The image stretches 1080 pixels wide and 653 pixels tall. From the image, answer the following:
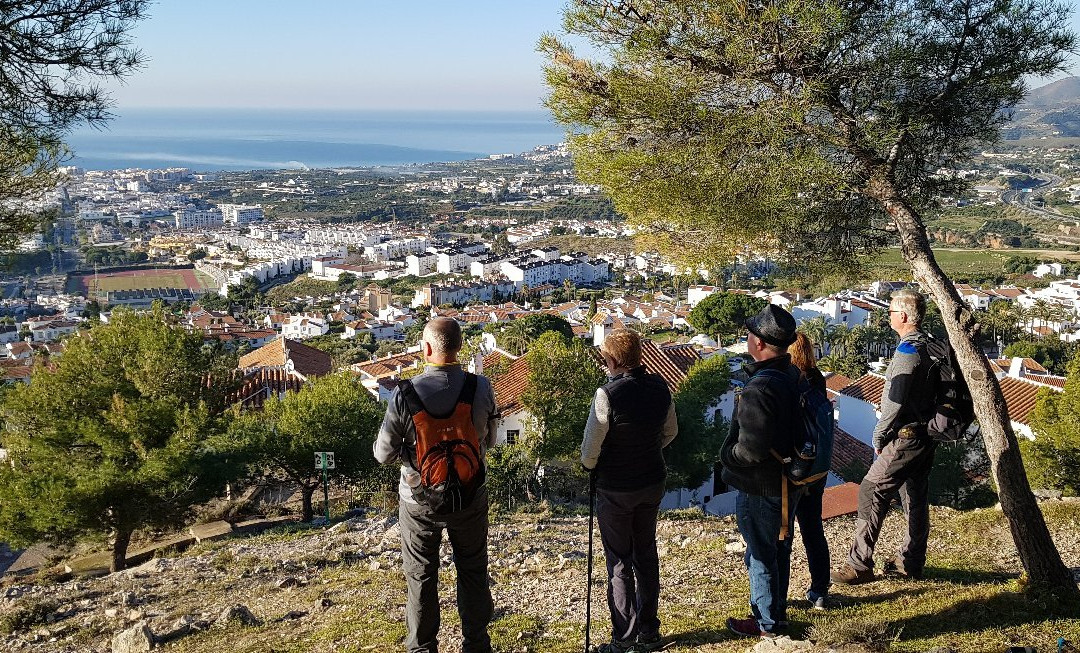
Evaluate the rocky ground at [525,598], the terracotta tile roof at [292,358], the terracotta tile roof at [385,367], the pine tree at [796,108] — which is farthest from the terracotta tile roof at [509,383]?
the pine tree at [796,108]

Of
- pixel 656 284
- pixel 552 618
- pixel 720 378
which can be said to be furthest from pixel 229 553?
pixel 656 284

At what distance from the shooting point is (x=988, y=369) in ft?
13.8

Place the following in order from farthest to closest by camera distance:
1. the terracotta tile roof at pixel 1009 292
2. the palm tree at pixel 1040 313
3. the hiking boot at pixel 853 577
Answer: the terracotta tile roof at pixel 1009 292
the palm tree at pixel 1040 313
the hiking boot at pixel 853 577

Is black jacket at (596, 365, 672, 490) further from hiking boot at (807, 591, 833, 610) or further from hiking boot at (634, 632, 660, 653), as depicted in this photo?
hiking boot at (807, 591, 833, 610)

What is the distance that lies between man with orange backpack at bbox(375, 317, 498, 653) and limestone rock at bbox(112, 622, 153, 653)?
7.09 feet

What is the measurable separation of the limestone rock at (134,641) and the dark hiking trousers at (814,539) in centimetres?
390

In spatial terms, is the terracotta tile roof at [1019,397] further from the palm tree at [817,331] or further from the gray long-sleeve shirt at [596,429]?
the palm tree at [817,331]

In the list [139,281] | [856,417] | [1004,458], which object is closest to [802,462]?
[1004,458]

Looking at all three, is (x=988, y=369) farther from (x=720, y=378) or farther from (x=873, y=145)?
(x=720, y=378)

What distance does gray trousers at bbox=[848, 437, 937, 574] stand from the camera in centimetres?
411

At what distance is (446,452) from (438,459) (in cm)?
4

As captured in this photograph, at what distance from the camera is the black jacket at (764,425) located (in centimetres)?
336

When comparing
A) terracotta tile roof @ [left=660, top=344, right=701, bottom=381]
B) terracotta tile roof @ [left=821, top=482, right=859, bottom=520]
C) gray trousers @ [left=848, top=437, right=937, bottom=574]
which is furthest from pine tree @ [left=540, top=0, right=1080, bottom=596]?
terracotta tile roof @ [left=660, top=344, right=701, bottom=381]

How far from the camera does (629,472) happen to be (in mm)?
3490
